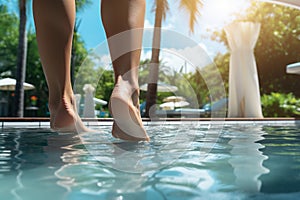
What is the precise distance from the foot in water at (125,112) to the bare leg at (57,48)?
1.17 feet

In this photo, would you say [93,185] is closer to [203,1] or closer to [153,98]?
[153,98]

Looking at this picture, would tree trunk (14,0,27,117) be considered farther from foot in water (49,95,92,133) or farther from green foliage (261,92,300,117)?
green foliage (261,92,300,117)

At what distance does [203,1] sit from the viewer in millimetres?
7879

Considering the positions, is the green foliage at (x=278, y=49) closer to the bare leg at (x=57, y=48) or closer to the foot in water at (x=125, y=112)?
the bare leg at (x=57, y=48)

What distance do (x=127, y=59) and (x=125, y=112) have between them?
10.5 inches

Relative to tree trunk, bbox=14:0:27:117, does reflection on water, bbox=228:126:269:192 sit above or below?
below

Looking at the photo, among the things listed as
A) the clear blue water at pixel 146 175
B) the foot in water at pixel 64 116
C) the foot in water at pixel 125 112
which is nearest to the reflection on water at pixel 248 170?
the clear blue water at pixel 146 175

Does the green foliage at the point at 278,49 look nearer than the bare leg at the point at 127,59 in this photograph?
No

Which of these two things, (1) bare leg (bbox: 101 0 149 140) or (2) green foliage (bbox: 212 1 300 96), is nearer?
(1) bare leg (bbox: 101 0 149 140)

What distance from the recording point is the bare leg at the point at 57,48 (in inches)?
70.7

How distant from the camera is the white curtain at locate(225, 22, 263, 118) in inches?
337

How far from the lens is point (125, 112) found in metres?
1.50

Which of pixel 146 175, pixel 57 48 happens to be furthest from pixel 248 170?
pixel 57 48

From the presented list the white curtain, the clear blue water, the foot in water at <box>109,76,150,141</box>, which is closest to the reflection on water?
the clear blue water
